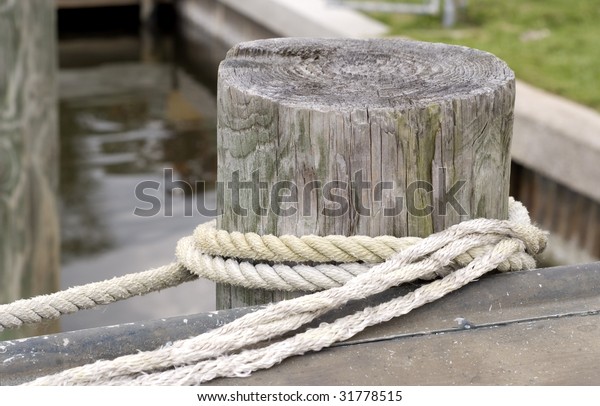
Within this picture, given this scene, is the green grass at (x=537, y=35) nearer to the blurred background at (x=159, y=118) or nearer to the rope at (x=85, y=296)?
the blurred background at (x=159, y=118)

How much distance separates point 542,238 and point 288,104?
534 millimetres

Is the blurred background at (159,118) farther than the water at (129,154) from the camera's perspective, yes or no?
No

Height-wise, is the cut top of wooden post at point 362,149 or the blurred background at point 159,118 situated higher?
the cut top of wooden post at point 362,149

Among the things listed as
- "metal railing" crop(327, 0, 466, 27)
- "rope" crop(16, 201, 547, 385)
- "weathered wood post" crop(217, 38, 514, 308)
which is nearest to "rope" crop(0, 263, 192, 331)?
"weathered wood post" crop(217, 38, 514, 308)

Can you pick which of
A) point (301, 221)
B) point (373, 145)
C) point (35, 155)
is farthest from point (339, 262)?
point (35, 155)

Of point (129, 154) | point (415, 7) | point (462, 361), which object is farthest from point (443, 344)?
point (415, 7)

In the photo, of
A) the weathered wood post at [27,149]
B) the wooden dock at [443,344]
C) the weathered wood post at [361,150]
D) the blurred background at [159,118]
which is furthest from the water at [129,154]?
the wooden dock at [443,344]

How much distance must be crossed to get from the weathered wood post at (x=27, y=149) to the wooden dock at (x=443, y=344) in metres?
1.86

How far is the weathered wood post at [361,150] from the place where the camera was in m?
1.41

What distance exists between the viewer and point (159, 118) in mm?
7168

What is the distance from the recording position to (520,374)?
1.29 m

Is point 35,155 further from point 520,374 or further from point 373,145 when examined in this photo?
point 520,374

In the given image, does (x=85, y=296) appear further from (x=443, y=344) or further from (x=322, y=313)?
(x=443, y=344)

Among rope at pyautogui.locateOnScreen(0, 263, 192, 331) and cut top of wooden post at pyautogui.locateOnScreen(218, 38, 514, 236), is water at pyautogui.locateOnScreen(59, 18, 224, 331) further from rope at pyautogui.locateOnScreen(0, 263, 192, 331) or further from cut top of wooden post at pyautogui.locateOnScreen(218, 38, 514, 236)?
cut top of wooden post at pyautogui.locateOnScreen(218, 38, 514, 236)
